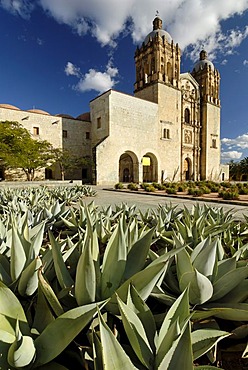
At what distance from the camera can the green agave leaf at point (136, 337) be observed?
0.76 metres

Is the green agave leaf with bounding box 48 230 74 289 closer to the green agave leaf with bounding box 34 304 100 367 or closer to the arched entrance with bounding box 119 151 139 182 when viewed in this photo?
the green agave leaf with bounding box 34 304 100 367

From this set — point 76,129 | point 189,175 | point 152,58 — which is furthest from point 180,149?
point 76,129

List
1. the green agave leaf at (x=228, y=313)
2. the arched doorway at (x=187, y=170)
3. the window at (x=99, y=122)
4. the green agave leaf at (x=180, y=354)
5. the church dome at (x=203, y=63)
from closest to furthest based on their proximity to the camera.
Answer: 1. the green agave leaf at (x=180, y=354)
2. the green agave leaf at (x=228, y=313)
3. the window at (x=99, y=122)
4. the arched doorway at (x=187, y=170)
5. the church dome at (x=203, y=63)

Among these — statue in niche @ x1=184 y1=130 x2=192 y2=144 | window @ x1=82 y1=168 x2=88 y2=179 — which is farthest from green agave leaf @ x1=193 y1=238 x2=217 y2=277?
statue in niche @ x1=184 y1=130 x2=192 y2=144

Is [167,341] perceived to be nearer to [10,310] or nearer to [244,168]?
[10,310]

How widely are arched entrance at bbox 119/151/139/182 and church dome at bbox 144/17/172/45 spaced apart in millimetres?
17189

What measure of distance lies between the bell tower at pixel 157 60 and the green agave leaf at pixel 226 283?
95.9 feet

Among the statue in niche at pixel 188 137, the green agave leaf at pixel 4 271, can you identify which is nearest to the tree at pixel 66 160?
the statue in niche at pixel 188 137

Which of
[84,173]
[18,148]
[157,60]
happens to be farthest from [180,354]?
[157,60]

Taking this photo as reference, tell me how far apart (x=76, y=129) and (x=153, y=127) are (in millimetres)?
10299

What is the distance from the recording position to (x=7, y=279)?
1237mm

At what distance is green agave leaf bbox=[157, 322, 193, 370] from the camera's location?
0.63m

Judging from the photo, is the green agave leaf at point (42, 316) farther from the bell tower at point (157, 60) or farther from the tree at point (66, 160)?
the bell tower at point (157, 60)

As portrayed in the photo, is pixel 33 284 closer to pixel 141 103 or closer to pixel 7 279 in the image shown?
pixel 7 279
